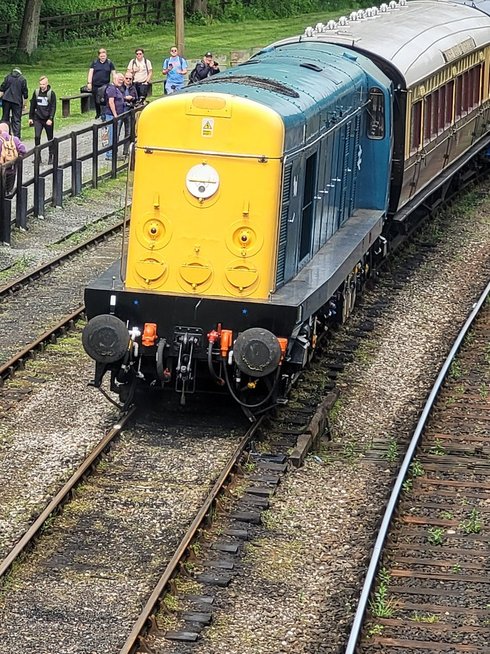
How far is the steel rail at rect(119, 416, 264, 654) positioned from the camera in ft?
28.2

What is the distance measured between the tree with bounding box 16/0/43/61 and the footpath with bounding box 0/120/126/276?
72.4 ft

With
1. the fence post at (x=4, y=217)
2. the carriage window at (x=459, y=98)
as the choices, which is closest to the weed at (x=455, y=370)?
the carriage window at (x=459, y=98)

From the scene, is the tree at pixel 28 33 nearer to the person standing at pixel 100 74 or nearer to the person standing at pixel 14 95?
the person standing at pixel 100 74

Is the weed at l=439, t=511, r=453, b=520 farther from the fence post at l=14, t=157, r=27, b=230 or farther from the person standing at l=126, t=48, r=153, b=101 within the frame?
the person standing at l=126, t=48, r=153, b=101

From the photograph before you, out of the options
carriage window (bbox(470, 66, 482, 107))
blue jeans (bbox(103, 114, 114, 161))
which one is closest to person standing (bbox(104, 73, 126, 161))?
blue jeans (bbox(103, 114, 114, 161))

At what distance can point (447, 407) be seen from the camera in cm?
1378

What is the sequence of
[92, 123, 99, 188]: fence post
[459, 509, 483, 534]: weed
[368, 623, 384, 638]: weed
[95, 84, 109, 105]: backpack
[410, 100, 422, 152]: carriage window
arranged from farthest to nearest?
1. [95, 84, 109, 105]: backpack
2. [92, 123, 99, 188]: fence post
3. [410, 100, 422, 152]: carriage window
4. [459, 509, 483, 534]: weed
5. [368, 623, 384, 638]: weed

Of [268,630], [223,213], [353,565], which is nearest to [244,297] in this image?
[223,213]

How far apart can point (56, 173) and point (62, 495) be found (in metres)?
12.7

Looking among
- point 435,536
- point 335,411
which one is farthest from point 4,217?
point 435,536

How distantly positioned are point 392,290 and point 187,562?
9268mm

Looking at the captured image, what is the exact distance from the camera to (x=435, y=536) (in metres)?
10.5

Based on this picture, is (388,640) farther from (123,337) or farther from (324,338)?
(324,338)

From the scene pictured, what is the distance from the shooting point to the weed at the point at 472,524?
1073 centimetres
